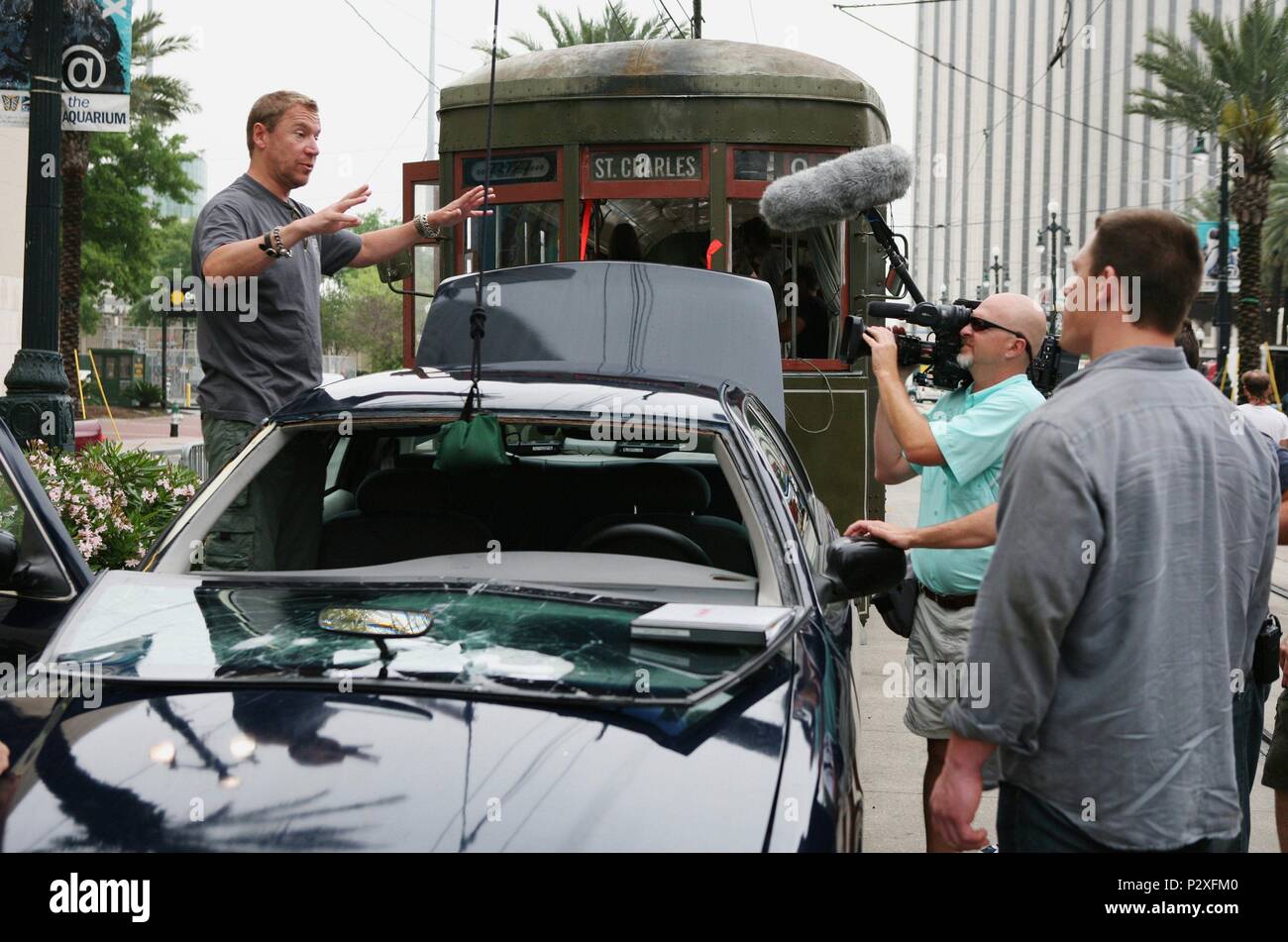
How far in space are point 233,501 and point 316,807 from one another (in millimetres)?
1572

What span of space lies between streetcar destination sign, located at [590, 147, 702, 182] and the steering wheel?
547cm

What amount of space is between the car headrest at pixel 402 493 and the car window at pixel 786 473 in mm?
884

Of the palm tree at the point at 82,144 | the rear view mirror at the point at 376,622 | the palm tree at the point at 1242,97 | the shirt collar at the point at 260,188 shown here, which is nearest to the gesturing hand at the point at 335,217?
the shirt collar at the point at 260,188

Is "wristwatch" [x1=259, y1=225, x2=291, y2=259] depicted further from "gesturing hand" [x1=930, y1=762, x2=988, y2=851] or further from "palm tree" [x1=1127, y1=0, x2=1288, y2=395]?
"palm tree" [x1=1127, y1=0, x2=1288, y2=395]

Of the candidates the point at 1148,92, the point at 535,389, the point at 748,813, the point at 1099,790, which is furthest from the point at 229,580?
the point at 1148,92

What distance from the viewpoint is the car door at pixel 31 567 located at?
3.58 meters

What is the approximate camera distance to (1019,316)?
168 inches

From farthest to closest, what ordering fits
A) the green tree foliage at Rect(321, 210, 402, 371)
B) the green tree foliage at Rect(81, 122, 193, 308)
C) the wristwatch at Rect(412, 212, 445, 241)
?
the green tree foliage at Rect(321, 210, 402, 371), the green tree foliage at Rect(81, 122, 193, 308), the wristwatch at Rect(412, 212, 445, 241)

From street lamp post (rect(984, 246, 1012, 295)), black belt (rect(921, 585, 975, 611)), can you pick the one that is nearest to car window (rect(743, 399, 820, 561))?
black belt (rect(921, 585, 975, 611))

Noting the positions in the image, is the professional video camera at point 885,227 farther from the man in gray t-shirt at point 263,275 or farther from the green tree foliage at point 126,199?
the green tree foliage at point 126,199

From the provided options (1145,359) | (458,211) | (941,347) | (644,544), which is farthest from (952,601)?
(458,211)

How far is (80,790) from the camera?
7.29ft

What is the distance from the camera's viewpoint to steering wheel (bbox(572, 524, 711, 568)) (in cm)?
365

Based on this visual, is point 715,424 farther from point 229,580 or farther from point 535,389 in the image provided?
point 229,580
